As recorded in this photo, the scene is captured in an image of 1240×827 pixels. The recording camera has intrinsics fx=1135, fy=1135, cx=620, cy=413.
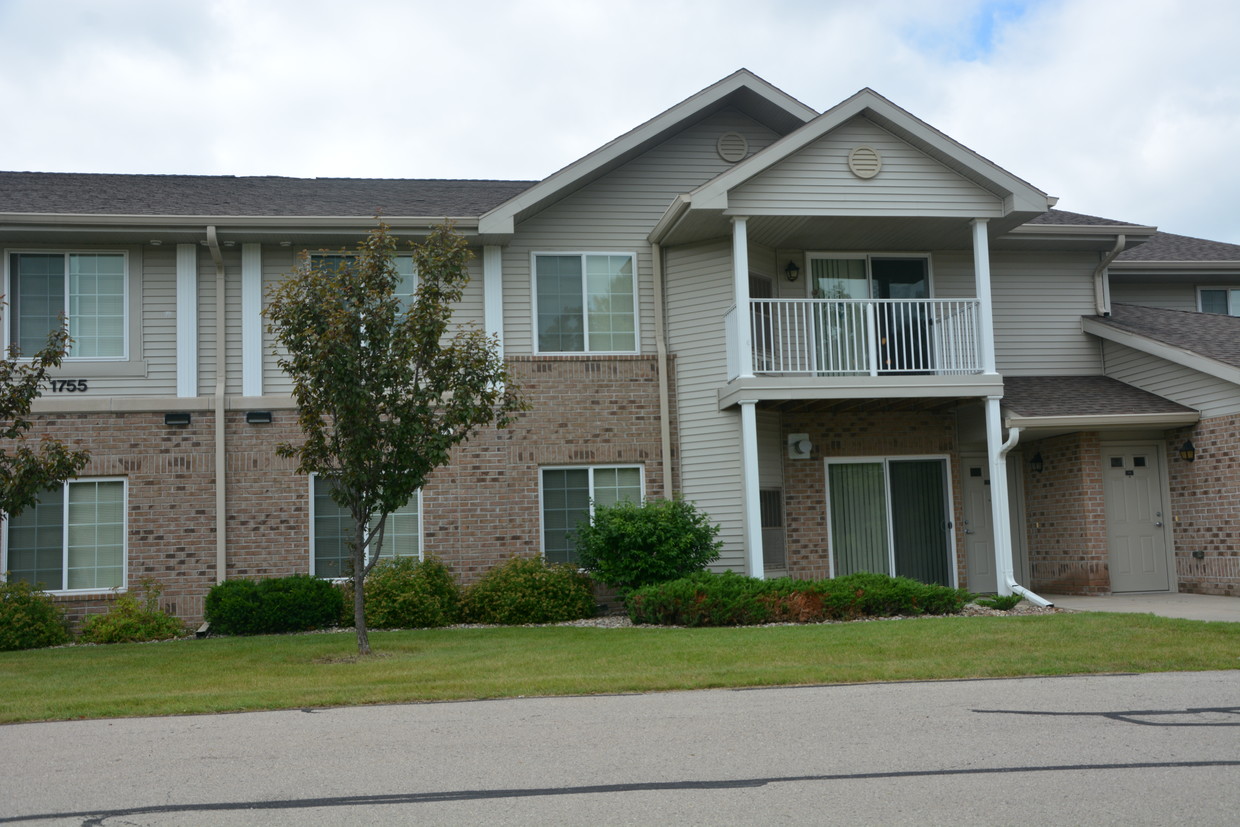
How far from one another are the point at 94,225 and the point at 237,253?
70.9 inches

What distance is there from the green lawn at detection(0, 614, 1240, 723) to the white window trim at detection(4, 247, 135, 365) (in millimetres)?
3970

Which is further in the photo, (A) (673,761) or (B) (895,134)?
(B) (895,134)

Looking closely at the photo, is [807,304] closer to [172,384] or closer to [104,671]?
[172,384]

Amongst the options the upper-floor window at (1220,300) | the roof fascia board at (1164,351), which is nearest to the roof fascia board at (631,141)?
the roof fascia board at (1164,351)

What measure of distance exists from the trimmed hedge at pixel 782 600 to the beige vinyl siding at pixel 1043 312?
5.34 meters

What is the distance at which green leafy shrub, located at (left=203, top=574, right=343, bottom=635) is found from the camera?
14.0 meters

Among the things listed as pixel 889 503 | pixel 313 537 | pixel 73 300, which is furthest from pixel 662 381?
pixel 73 300

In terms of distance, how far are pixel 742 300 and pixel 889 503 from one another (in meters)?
4.17

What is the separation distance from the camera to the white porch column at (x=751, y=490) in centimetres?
1450

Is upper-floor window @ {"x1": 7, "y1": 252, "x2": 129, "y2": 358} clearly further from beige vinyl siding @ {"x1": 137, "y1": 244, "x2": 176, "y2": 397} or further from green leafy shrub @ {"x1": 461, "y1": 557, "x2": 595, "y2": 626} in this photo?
green leafy shrub @ {"x1": 461, "y1": 557, "x2": 595, "y2": 626}

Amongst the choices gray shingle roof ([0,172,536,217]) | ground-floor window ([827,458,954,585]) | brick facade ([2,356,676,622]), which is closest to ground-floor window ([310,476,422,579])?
brick facade ([2,356,676,622])

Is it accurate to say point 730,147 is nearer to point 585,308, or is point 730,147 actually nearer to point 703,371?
point 585,308

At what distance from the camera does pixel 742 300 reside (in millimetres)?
14672

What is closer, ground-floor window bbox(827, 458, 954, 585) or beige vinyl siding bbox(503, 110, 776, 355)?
beige vinyl siding bbox(503, 110, 776, 355)
